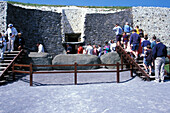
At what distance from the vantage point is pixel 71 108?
380 centimetres

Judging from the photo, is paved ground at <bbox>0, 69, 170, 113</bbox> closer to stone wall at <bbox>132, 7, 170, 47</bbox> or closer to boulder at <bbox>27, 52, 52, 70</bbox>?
boulder at <bbox>27, 52, 52, 70</bbox>

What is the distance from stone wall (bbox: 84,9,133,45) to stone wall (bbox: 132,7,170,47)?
1091 millimetres

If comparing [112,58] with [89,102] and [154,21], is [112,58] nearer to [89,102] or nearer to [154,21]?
[89,102]

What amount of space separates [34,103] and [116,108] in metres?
2.16

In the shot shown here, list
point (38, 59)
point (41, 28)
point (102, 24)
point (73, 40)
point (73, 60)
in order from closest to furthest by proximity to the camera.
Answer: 1. point (38, 59)
2. point (73, 60)
3. point (41, 28)
4. point (102, 24)
5. point (73, 40)

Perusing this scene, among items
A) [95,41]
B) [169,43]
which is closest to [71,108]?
[95,41]

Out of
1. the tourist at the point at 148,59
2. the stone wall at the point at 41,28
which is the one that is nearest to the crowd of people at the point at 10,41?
the tourist at the point at 148,59

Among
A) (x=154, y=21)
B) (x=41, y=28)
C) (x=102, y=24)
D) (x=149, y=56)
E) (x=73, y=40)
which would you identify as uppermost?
(x=154, y=21)

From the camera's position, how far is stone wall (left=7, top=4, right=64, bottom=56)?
61.4 ft

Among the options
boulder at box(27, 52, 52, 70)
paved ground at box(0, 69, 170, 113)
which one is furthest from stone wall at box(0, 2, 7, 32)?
paved ground at box(0, 69, 170, 113)

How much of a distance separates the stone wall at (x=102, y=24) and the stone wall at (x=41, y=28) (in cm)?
379

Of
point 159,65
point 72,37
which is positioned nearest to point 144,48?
point 159,65

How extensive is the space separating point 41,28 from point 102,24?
25.4 feet

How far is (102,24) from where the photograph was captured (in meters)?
20.3
